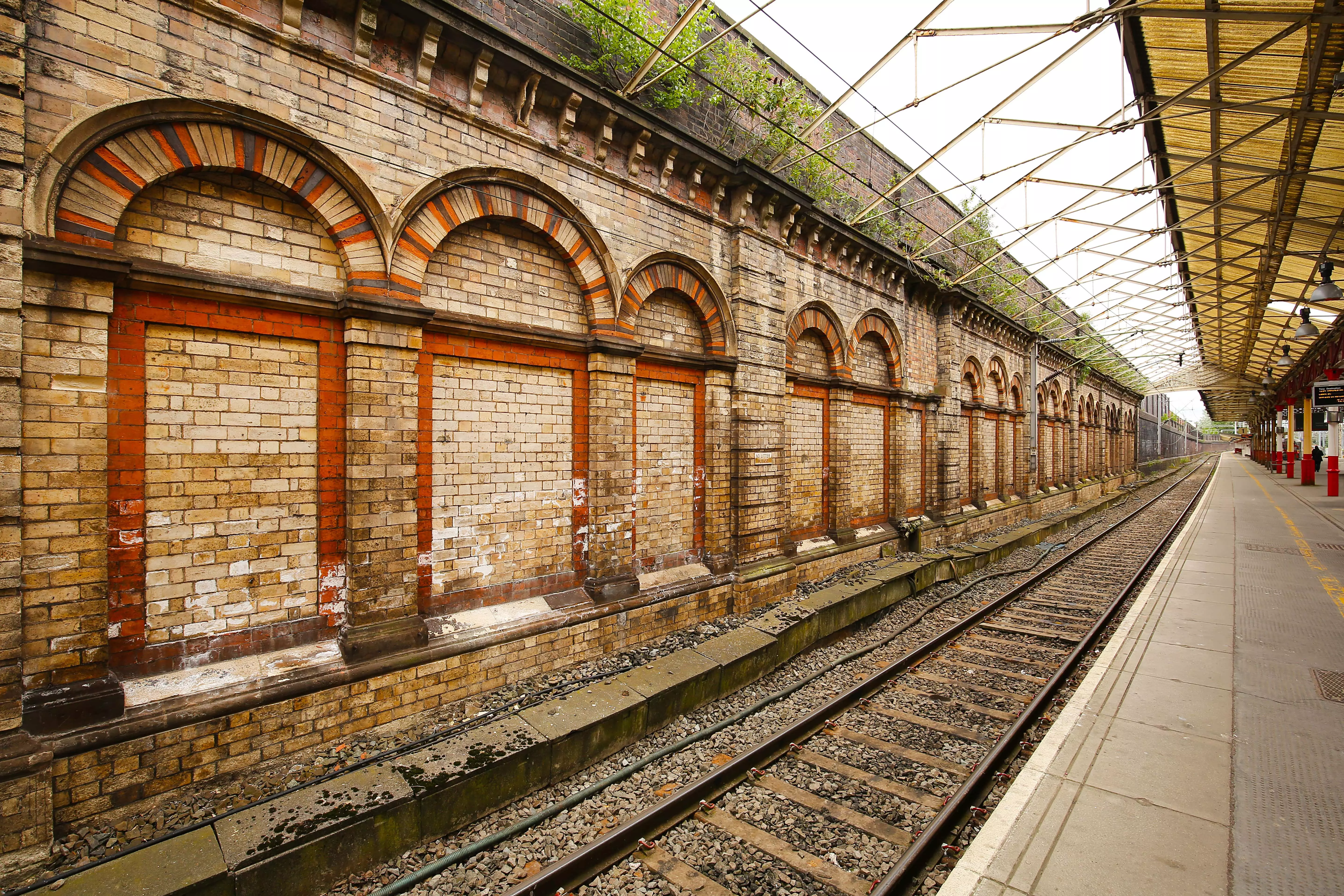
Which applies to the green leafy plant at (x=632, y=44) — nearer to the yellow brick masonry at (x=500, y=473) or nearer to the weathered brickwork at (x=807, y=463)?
the yellow brick masonry at (x=500, y=473)

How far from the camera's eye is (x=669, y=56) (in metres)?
5.68

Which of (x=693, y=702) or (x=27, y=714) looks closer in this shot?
(x=27, y=714)

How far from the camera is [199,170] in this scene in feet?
12.9

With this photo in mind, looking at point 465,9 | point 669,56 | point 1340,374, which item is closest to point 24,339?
point 465,9

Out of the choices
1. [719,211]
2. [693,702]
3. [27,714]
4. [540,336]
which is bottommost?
[693,702]

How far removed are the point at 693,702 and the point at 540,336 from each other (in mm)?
4193

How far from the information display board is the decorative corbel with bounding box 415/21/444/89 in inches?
989

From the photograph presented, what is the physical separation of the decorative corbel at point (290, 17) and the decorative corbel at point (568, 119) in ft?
7.59

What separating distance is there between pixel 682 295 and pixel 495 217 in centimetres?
279

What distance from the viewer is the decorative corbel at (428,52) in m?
4.68

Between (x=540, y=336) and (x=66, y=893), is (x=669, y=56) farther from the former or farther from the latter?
(x=66, y=893)

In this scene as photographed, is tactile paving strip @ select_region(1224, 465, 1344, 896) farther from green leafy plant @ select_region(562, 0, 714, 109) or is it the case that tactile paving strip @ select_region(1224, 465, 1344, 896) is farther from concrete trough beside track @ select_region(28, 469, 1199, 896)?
green leafy plant @ select_region(562, 0, 714, 109)

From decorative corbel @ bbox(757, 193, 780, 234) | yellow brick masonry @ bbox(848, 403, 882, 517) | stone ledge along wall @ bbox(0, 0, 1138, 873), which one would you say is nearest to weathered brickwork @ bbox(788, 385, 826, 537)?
yellow brick masonry @ bbox(848, 403, 882, 517)

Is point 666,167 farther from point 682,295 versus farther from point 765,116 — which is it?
point 765,116
